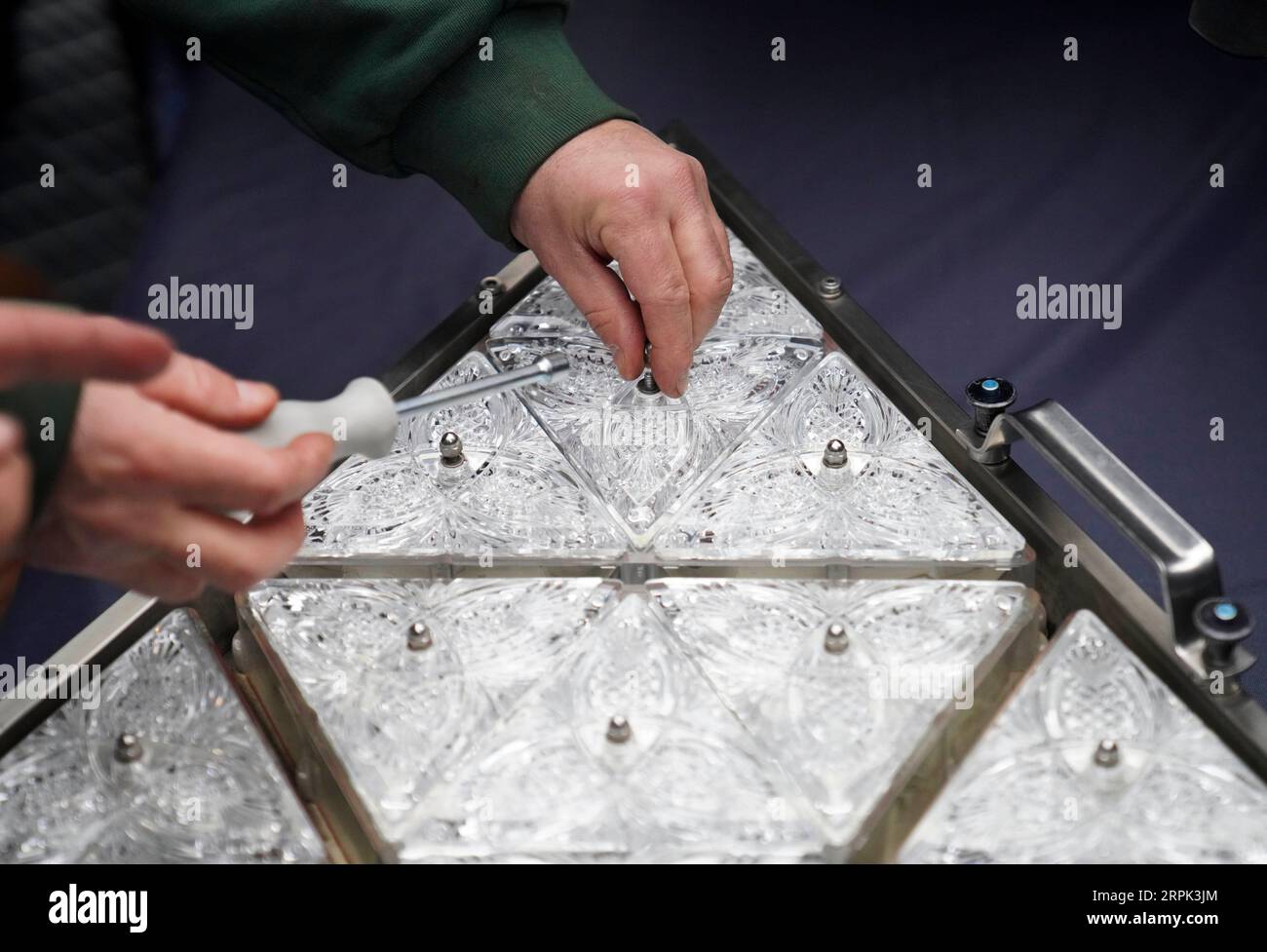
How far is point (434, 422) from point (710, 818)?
0.31m

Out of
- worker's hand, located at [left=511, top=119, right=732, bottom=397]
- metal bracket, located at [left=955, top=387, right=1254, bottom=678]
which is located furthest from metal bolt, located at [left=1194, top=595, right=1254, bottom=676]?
worker's hand, located at [left=511, top=119, right=732, bottom=397]

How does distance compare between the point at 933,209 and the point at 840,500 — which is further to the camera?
the point at 933,209

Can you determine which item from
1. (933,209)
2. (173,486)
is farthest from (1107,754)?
(933,209)

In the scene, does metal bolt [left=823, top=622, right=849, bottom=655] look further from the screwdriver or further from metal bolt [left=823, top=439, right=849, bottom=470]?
the screwdriver

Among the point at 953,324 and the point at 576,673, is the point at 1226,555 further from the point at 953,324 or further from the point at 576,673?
the point at 576,673

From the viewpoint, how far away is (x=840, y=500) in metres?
0.79

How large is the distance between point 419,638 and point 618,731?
118 mm

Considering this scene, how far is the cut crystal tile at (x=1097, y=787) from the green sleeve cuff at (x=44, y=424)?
1.34 feet

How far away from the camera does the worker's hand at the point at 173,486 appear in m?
0.60

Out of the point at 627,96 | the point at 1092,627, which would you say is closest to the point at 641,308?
the point at 1092,627

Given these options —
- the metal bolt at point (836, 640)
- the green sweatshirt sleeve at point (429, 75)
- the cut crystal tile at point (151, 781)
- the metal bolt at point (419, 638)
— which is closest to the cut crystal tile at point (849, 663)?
the metal bolt at point (836, 640)

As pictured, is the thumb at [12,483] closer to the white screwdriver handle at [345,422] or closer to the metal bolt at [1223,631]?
the white screwdriver handle at [345,422]

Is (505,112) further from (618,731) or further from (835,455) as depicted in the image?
(618,731)

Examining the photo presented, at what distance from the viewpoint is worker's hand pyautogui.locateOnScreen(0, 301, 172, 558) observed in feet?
1.73
